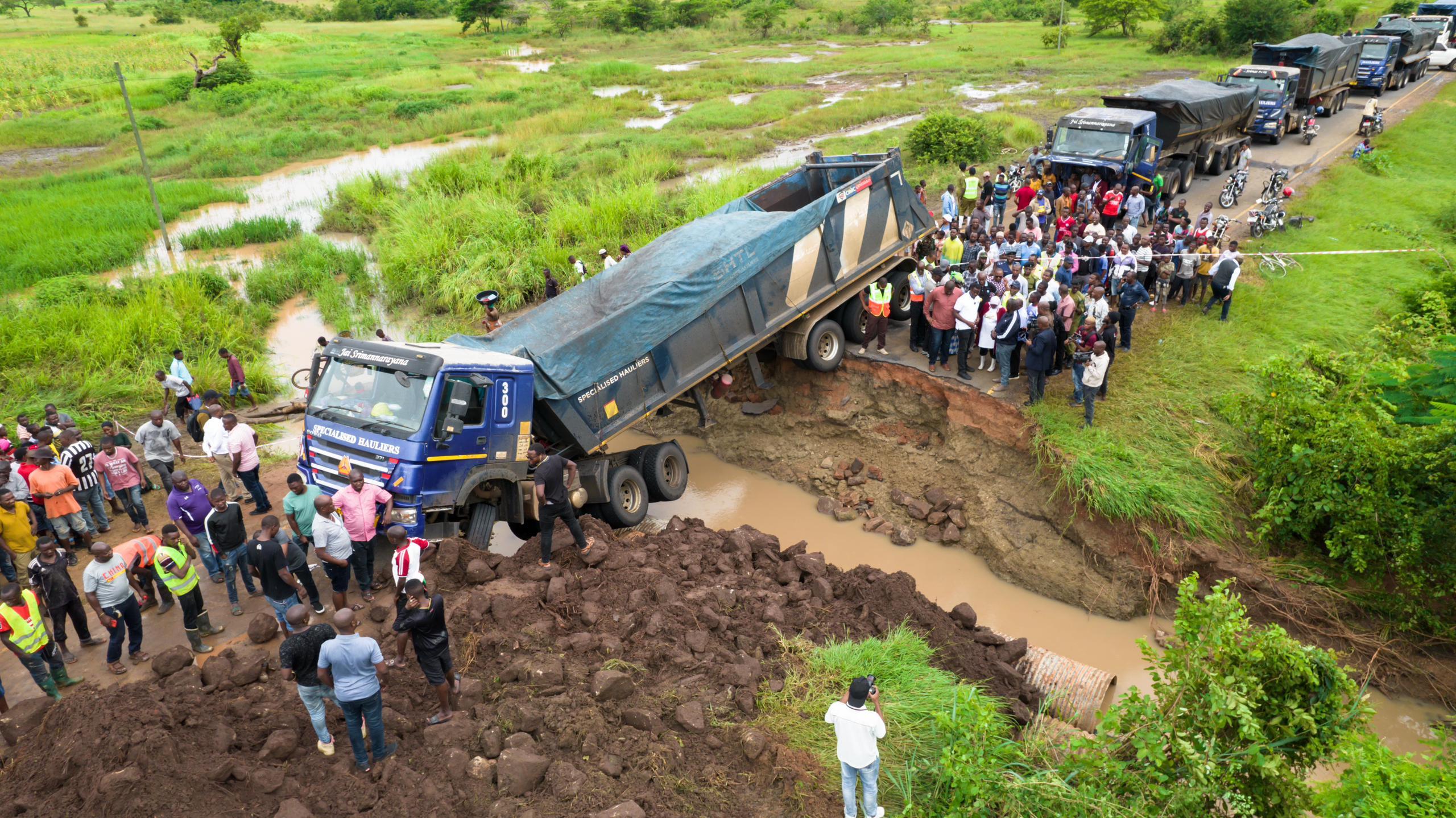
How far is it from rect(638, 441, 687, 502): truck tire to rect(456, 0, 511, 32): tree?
63895 millimetres

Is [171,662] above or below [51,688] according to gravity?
above

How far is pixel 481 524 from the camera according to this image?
9148 millimetres

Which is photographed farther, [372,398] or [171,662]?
[372,398]

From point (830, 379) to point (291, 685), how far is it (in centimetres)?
855

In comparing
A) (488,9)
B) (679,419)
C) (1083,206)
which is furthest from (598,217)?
(488,9)

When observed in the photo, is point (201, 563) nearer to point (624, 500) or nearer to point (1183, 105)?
point (624, 500)

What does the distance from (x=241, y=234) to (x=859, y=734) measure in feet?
70.0

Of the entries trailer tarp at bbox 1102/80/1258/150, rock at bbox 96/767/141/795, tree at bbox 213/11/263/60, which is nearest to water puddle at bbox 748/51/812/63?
tree at bbox 213/11/263/60

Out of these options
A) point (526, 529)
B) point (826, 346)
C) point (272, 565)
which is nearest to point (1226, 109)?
point (826, 346)

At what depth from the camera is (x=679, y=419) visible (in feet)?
45.4

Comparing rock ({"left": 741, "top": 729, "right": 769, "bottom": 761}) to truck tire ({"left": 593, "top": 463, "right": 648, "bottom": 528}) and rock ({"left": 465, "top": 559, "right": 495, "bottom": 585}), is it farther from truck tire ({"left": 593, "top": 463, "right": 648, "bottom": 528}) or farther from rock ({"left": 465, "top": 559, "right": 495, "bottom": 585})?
truck tire ({"left": 593, "top": 463, "right": 648, "bottom": 528})

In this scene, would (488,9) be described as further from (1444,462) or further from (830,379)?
(1444,462)

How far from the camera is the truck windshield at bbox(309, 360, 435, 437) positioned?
8.52 metres

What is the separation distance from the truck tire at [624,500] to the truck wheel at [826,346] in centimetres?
343
